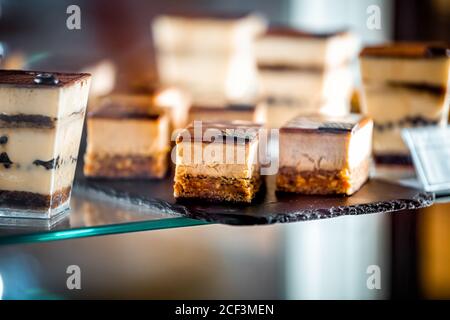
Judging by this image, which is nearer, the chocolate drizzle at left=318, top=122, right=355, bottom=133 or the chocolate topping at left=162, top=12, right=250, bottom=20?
the chocolate drizzle at left=318, top=122, right=355, bottom=133

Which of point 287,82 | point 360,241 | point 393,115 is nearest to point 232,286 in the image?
point 360,241

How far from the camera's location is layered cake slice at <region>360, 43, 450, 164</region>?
1.72 m

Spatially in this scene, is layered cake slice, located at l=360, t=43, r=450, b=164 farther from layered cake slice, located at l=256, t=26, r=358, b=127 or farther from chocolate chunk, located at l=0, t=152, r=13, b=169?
chocolate chunk, located at l=0, t=152, r=13, b=169

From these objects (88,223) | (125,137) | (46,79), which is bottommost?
(88,223)

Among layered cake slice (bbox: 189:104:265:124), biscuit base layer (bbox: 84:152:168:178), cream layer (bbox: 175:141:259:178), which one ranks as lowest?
biscuit base layer (bbox: 84:152:168:178)

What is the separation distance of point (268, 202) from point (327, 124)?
0.21 metres

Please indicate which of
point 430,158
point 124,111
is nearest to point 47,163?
point 124,111

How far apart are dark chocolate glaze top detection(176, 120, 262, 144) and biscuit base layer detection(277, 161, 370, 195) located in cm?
11

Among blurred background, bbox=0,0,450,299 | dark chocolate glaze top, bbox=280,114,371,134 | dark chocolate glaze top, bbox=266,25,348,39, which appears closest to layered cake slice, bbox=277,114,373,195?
dark chocolate glaze top, bbox=280,114,371,134

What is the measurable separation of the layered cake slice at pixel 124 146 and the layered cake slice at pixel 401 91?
0.46m

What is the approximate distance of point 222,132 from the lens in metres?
1.44

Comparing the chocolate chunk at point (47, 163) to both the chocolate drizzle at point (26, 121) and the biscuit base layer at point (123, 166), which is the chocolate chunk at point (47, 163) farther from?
the biscuit base layer at point (123, 166)

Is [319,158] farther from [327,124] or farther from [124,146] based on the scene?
→ [124,146]

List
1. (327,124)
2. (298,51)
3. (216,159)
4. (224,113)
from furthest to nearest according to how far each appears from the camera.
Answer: (298,51)
(224,113)
(327,124)
(216,159)
